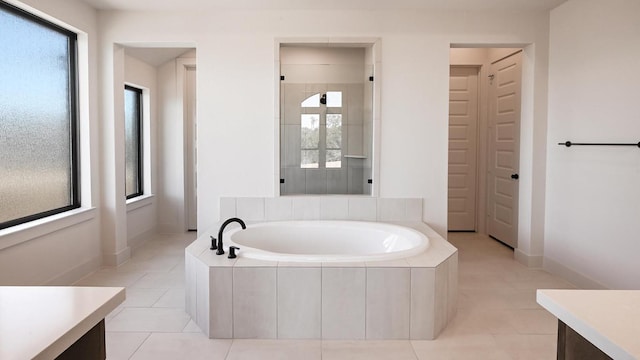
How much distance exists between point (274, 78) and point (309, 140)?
0.64m

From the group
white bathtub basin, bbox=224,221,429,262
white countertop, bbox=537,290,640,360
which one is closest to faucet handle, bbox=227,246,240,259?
white bathtub basin, bbox=224,221,429,262

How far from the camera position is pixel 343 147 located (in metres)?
3.97

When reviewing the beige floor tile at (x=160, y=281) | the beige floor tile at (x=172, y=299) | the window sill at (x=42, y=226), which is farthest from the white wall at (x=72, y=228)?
the beige floor tile at (x=172, y=299)

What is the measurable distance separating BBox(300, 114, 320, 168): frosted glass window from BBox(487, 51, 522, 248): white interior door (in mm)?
2083

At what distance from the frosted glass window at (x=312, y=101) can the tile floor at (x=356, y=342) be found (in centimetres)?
186

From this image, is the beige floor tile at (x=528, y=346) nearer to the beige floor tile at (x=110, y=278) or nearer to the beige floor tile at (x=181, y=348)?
the beige floor tile at (x=181, y=348)

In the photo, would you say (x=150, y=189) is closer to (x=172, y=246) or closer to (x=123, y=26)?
(x=172, y=246)

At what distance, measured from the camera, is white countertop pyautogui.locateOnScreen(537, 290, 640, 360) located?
0.82 m

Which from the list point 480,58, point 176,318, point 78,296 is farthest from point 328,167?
point 78,296

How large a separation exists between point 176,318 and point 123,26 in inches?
102

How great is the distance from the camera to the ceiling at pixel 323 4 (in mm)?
3504

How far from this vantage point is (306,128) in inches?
156

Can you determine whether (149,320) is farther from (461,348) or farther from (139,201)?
(139,201)

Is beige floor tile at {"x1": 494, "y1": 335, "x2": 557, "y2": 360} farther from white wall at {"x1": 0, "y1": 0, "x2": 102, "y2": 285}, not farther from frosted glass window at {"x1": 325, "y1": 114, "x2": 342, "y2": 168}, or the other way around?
white wall at {"x1": 0, "y1": 0, "x2": 102, "y2": 285}
